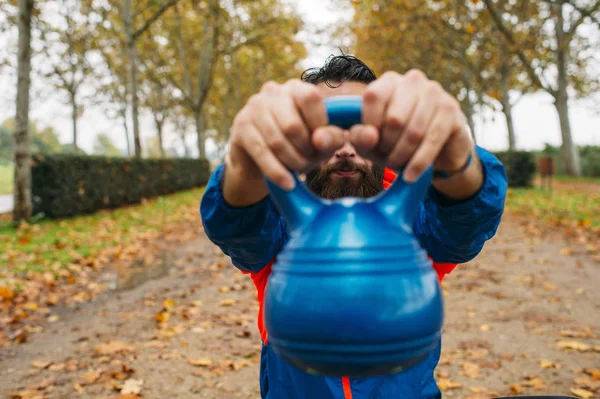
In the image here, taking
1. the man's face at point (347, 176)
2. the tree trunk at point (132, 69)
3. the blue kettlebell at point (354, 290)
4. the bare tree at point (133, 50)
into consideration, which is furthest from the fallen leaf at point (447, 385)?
the tree trunk at point (132, 69)

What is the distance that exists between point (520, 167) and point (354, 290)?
19290 millimetres

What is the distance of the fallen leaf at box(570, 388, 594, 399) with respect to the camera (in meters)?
3.37

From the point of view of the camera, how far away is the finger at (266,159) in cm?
79

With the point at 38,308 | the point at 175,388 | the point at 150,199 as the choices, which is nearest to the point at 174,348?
the point at 175,388

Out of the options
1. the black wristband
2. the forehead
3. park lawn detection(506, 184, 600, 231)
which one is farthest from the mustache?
park lawn detection(506, 184, 600, 231)

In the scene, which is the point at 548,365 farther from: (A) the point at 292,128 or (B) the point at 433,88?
(A) the point at 292,128

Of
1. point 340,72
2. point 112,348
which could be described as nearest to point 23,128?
point 112,348

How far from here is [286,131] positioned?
2.58 ft

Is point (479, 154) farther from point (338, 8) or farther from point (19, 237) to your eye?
point (338, 8)

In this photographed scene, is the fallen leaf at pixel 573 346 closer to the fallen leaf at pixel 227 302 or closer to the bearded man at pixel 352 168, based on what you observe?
the bearded man at pixel 352 168

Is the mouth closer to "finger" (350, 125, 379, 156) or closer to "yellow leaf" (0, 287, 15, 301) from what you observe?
"finger" (350, 125, 379, 156)

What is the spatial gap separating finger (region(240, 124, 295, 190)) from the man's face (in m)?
0.80

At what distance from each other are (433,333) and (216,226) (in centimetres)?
66

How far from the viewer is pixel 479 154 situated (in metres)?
1.21
